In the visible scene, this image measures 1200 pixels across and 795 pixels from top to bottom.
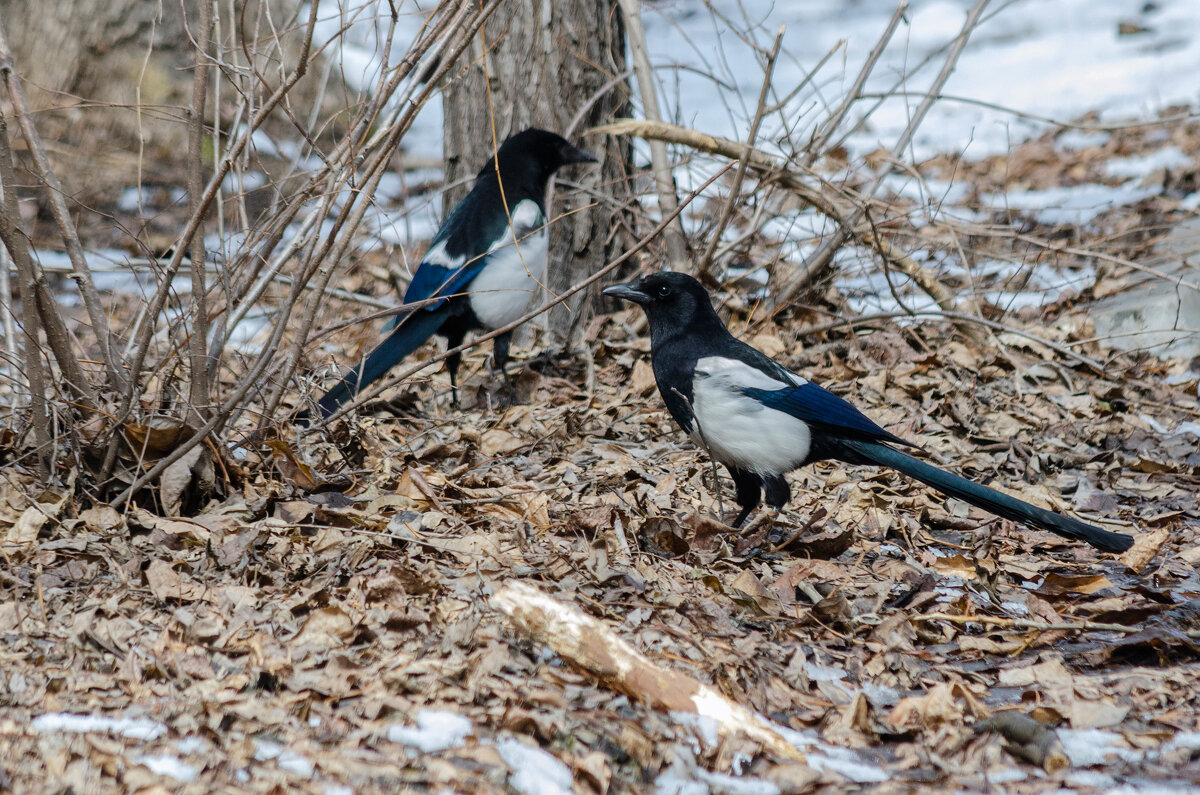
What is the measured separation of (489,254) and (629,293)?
1230 mm

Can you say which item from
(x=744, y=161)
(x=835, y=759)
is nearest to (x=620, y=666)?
(x=835, y=759)

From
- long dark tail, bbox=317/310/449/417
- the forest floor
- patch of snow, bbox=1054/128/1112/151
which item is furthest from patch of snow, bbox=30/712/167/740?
patch of snow, bbox=1054/128/1112/151

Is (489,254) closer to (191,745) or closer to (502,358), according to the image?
(502,358)

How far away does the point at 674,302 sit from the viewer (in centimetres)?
341

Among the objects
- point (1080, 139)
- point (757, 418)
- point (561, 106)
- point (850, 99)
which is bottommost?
point (757, 418)

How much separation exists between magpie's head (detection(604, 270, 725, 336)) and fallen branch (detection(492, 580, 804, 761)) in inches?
57.4

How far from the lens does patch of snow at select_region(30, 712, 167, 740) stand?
1819mm

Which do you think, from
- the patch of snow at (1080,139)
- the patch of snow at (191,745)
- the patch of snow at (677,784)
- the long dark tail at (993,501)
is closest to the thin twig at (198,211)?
the patch of snow at (191,745)

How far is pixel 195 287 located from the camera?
2723 mm

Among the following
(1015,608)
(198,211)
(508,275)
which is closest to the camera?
(198,211)

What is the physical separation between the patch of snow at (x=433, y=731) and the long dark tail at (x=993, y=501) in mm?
1651

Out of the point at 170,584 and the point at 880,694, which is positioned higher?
the point at 880,694

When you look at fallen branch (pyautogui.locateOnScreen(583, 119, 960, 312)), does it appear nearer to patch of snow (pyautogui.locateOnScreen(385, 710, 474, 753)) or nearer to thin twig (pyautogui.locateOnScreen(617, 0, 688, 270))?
thin twig (pyautogui.locateOnScreen(617, 0, 688, 270))

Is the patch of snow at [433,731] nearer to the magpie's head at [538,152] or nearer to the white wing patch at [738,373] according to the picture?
the white wing patch at [738,373]
